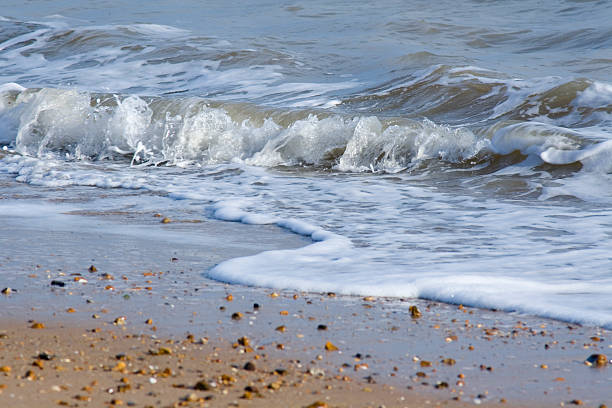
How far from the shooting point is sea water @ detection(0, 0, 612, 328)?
3.59 metres

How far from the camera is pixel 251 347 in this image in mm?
2412

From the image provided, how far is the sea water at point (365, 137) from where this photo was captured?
359 cm

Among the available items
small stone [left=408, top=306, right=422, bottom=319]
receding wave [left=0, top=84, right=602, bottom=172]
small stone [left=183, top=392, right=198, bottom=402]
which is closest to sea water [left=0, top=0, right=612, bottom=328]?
receding wave [left=0, top=84, right=602, bottom=172]

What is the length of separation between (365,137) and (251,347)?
5.45 metres

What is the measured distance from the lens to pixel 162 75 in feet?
44.5

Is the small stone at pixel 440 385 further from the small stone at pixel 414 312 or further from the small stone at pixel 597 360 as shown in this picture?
the small stone at pixel 414 312

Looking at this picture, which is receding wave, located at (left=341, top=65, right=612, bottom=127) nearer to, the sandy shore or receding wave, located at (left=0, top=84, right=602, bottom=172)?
receding wave, located at (left=0, top=84, right=602, bottom=172)

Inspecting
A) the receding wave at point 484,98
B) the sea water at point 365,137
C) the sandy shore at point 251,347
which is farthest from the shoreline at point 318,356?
the receding wave at point 484,98

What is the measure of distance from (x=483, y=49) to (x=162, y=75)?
18.8ft

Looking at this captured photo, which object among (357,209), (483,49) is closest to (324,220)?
(357,209)

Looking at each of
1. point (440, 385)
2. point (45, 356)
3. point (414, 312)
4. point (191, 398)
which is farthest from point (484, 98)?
point (191, 398)

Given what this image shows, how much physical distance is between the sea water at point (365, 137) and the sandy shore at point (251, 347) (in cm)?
27

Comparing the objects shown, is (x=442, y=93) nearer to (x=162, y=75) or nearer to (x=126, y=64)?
(x=162, y=75)

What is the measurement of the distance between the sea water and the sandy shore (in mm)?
269
